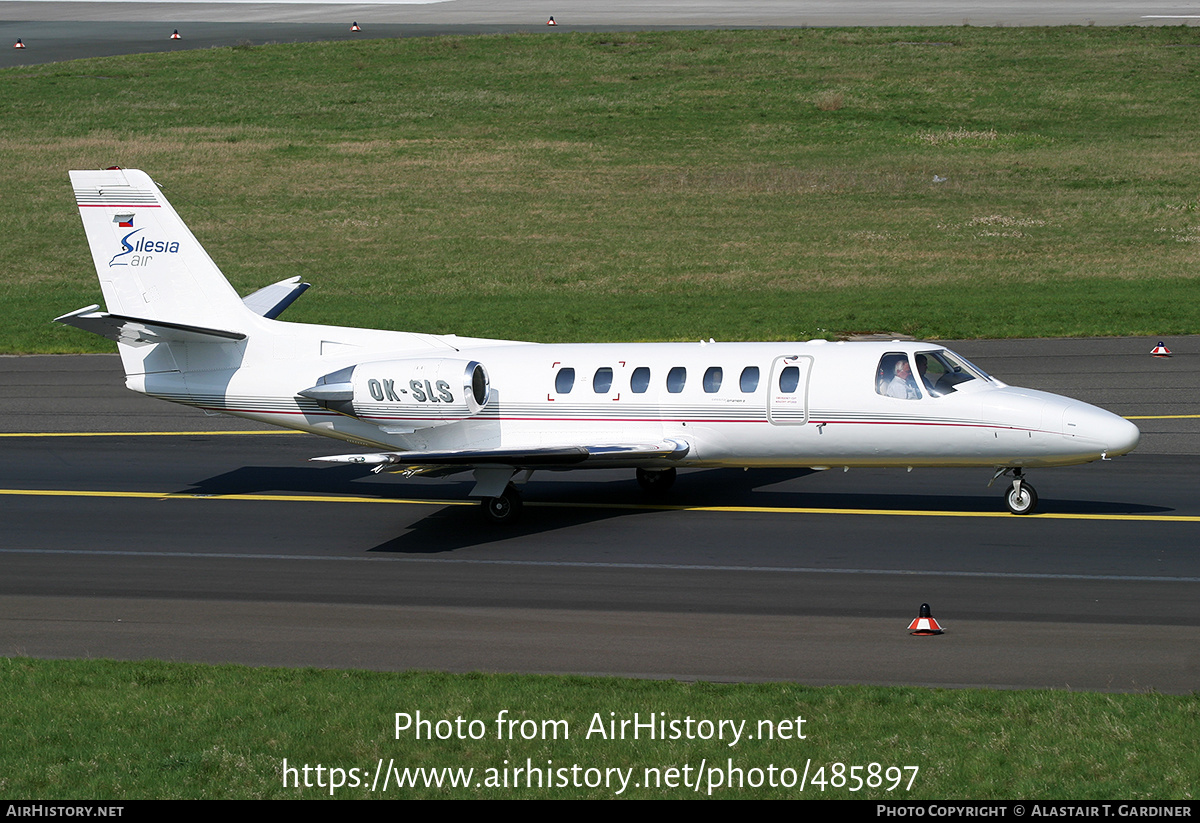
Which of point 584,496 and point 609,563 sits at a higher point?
point 609,563

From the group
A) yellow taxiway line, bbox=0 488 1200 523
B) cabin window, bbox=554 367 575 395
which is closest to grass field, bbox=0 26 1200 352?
yellow taxiway line, bbox=0 488 1200 523

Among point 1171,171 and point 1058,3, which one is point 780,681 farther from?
point 1058,3

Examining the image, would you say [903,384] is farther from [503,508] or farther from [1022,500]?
[503,508]

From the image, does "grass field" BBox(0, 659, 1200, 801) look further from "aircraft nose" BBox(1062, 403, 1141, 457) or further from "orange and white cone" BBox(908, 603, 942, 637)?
"aircraft nose" BBox(1062, 403, 1141, 457)

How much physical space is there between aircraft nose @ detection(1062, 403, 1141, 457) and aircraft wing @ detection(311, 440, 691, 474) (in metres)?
6.01

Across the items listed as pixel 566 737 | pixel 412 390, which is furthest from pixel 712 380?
pixel 566 737

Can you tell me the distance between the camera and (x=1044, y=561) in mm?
18906

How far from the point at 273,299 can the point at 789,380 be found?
11.0m

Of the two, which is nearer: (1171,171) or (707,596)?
(707,596)

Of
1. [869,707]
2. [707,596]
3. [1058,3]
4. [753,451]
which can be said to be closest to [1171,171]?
[1058,3]

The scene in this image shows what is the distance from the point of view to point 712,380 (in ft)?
72.2

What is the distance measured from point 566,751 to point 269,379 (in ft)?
45.0

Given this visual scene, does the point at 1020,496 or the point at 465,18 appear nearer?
the point at 1020,496

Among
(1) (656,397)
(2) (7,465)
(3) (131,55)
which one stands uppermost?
(3) (131,55)
